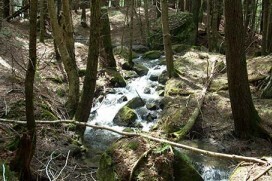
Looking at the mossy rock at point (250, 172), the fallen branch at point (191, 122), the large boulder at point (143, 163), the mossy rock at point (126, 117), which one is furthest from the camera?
the mossy rock at point (126, 117)

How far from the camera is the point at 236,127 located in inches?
338

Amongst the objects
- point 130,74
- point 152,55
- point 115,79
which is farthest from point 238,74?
point 152,55

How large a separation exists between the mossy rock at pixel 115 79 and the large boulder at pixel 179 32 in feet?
21.7

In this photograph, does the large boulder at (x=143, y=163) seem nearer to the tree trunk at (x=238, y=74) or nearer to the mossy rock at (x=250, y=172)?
the mossy rock at (x=250, y=172)

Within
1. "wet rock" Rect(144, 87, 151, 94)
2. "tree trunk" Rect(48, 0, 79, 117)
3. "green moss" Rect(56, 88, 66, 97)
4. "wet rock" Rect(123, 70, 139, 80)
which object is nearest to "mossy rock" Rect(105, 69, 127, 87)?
"wet rock" Rect(123, 70, 139, 80)

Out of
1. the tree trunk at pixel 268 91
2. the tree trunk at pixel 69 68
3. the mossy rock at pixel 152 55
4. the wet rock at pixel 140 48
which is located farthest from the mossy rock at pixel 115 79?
the wet rock at pixel 140 48

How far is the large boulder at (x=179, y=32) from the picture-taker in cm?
2005

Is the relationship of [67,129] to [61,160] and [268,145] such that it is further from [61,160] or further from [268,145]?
[268,145]

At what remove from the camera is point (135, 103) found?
1160cm

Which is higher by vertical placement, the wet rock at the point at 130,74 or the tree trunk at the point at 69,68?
the tree trunk at the point at 69,68

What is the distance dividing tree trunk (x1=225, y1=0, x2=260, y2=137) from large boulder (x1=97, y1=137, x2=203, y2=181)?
370 cm

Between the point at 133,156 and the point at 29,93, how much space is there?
1590 mm

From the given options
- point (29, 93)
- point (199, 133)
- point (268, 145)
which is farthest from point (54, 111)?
point (268, 145)

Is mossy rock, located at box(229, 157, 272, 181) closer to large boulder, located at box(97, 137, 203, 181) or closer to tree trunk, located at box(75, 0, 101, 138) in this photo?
large boulder, located at box(97, 137, 203, 181)
